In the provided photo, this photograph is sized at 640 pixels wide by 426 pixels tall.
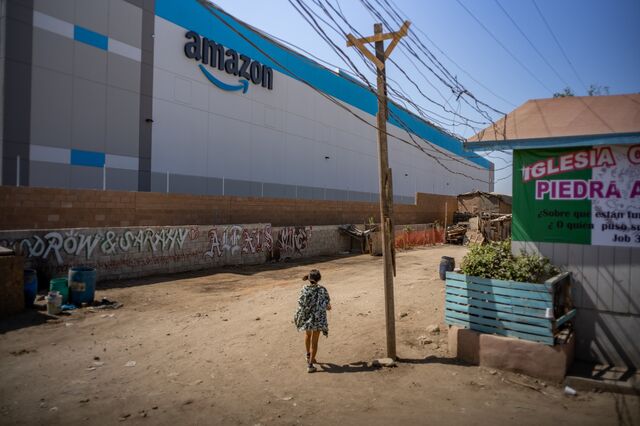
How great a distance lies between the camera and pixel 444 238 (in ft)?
100

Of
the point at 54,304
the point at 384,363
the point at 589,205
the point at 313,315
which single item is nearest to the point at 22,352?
the point at 54,304

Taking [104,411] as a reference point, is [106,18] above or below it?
above

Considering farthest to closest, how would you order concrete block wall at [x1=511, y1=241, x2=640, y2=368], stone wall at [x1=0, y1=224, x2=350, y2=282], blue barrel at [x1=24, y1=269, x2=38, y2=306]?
1. stone wall at [x1=0, y1=224, x2=350, y2=282]
2. blue barrel at [x1=24, y1=269, x2=38, y2=306]
3. concrete block wall at [x1=511, y1=241, x2=640, y2=368]

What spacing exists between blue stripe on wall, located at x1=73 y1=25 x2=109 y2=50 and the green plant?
674 inches

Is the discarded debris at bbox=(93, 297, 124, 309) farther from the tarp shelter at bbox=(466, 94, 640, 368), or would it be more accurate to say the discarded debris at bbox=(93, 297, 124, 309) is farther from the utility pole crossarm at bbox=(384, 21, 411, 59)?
the tarp shelter at bbox=(466, 94, 640, 368)

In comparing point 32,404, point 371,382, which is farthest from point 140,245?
point 371,382

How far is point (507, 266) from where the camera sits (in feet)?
20.5

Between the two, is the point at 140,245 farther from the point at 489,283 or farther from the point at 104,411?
the point at 489,283

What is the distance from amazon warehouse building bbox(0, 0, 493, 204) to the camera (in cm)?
1502

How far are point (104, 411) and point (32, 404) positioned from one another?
895mm

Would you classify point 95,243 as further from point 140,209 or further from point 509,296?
point 509,296

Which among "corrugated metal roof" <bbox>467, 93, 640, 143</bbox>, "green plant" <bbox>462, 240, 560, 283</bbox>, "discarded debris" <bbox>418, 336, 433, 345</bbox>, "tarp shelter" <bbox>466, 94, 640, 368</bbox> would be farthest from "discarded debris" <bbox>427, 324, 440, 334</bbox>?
"corrugated metal roof" <bbox>467, 93, 640, 143</bbox>

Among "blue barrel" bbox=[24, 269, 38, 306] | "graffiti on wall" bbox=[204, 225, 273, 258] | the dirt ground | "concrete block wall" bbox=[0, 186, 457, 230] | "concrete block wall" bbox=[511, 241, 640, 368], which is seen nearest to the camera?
the dirt ground

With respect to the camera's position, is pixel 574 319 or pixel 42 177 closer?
pixel 574 319
